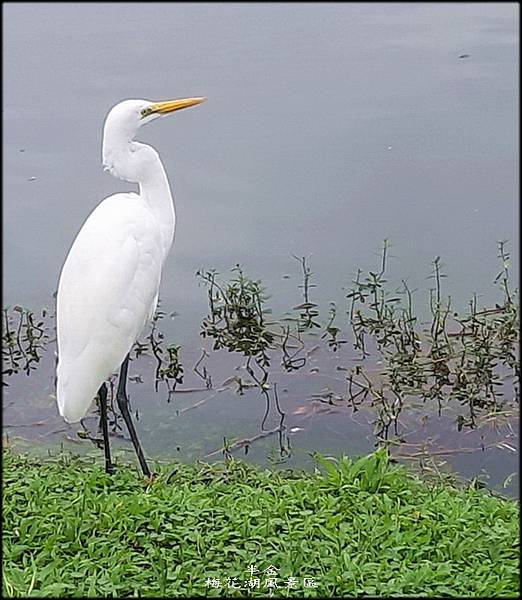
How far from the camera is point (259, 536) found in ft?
8.41

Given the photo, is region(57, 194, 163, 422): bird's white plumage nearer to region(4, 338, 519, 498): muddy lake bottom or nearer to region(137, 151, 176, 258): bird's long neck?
region(137, 151, 176, 258): bird's long neck

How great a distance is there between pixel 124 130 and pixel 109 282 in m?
0.63

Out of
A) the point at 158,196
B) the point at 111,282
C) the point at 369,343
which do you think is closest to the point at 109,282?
the point at 111,282

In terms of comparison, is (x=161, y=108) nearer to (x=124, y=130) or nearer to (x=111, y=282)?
(x=124, y=130)

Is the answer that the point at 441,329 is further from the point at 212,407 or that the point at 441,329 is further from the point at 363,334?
the point at 212,407

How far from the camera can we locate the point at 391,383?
4180 mm

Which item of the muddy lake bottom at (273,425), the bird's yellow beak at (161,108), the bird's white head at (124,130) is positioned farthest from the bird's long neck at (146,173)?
the muddy lake bottom at (273,425)

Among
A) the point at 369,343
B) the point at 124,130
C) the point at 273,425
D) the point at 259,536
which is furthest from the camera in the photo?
the point at 369,343

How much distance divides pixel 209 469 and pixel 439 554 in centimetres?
129

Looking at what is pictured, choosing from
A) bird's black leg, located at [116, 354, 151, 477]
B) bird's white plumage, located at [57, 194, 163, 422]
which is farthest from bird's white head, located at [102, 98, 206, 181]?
bird's black leg, located at [116, 354, 151, 477]

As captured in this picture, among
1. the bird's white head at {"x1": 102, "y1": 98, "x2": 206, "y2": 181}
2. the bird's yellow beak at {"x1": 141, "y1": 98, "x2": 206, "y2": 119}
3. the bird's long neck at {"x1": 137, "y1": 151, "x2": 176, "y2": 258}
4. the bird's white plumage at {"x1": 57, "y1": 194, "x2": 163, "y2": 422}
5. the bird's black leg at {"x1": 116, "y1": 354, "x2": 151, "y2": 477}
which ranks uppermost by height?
the bird's yellow beak at {"x1": 141, "y1": 98, "x2": 206, "y2": 119}

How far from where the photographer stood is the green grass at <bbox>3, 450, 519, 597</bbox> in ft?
7.54

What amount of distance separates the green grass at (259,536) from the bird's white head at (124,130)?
44.6 inches

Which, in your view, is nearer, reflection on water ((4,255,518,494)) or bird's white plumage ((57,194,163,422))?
bird's white plumage ((57,194,163,422))
